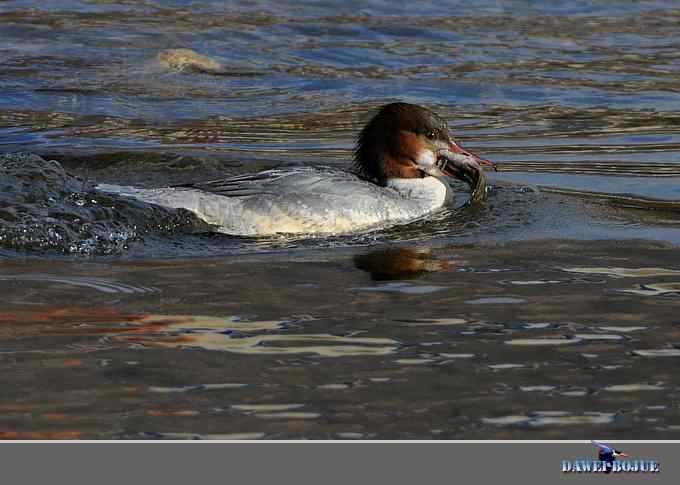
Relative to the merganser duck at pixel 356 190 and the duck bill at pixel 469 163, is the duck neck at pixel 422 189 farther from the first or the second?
the duck bill at pixel 469 163

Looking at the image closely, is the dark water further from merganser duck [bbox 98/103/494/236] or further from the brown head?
the brown head

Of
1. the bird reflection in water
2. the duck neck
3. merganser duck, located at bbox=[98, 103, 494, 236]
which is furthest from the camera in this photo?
the duck neck

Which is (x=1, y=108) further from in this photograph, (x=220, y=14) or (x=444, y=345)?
(x=444, y=345)

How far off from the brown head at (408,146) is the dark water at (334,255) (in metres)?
0.45

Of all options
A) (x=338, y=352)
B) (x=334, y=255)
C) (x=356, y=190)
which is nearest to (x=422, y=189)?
(x=356, y=190)

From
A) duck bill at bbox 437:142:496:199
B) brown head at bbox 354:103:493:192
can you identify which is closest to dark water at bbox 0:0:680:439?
duck bill at bbox 437:142:496:199

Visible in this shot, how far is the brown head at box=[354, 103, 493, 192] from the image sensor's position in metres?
10.1

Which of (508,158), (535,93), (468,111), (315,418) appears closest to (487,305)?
(315,418)

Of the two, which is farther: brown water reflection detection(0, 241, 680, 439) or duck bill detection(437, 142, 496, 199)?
duck bill detection(437, 142, 496, 199)

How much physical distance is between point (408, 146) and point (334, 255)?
185cm

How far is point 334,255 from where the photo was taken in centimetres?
856

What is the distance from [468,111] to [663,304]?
23.8 feet
